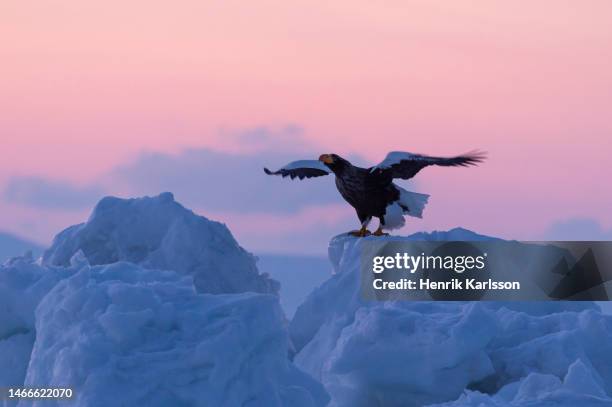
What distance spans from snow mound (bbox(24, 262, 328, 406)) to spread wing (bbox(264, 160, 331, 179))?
7140mm

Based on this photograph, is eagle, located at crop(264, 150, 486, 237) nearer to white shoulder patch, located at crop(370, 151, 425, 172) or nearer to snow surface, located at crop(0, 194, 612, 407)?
white shoulder patch, located at crop(370, 151, 425, 172)

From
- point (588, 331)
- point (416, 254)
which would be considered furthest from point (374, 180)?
point (588, 331)

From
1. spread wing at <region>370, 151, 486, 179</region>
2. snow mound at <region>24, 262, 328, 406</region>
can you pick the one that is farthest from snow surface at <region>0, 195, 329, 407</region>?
spread wing at <region>370, 151, 486, 179</region>

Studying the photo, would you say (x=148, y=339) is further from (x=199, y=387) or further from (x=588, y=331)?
(x=588, y=331)

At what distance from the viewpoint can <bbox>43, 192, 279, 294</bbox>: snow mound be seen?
17750 mm

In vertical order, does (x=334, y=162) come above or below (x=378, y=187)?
above

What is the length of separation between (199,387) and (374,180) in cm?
813

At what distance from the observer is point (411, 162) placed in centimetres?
1881

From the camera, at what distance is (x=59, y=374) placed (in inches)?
474

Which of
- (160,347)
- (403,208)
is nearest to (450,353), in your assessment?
(160,347)

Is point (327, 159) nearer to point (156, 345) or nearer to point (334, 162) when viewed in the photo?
point (334, 162)

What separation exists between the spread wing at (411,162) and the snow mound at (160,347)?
21.3ft

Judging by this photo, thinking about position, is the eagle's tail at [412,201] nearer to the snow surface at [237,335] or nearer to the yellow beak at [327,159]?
the yellow beak at [327,159]

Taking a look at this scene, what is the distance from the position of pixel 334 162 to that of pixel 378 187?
1.06 meters
